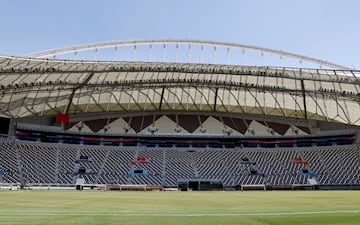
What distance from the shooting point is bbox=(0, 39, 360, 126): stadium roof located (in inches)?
1939

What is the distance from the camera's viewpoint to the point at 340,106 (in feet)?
210

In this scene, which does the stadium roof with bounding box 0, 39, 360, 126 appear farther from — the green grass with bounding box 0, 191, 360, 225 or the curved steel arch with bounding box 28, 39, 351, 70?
the green grass with bounding box 0, 191, 360, 225

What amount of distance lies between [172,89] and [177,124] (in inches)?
417

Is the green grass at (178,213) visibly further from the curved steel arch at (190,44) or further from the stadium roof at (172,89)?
the curved steel arch at (190,44)

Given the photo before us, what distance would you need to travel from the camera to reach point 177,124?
73.8 metres

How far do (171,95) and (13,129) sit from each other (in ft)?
105

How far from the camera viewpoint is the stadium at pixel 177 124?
53281 millimetres

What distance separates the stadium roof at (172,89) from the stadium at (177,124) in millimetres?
202

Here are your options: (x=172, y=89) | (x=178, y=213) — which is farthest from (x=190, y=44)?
(x=178, y=213)

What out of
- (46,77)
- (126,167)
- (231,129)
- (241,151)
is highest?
(46,77)

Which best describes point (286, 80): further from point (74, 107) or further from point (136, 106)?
point (74, 107)

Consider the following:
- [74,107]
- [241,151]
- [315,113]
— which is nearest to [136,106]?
[74,107]

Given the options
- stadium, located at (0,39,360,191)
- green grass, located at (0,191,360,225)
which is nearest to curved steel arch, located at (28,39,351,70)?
stadium, located at (0,39,360,191)

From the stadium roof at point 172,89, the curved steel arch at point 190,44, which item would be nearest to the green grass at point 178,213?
the stadium roof at point 172,89
